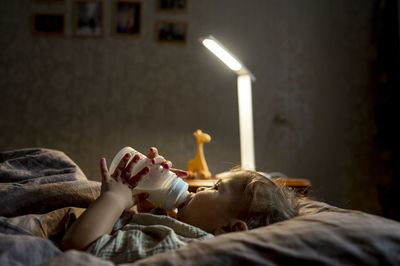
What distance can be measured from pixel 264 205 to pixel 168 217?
0.23m

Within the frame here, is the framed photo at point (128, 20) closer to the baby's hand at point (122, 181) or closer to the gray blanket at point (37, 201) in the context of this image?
the gray blanket at point (37, 201)

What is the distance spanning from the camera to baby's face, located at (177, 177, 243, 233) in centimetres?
82

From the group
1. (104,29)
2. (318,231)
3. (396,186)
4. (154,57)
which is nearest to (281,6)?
(154,57)

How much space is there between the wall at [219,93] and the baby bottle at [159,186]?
1472 millimetres

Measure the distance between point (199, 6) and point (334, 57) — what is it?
1.03m

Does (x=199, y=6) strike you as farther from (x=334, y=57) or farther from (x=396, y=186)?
(x=396, y=186)

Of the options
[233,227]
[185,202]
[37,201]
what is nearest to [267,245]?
[233,227]

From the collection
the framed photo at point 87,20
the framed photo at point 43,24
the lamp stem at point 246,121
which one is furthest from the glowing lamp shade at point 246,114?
the framed photo at point 43,24

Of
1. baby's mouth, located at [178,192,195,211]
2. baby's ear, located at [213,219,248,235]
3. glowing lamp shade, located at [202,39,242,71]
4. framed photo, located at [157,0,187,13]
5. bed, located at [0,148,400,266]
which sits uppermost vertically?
framed photo, located at [157,0,187,13]

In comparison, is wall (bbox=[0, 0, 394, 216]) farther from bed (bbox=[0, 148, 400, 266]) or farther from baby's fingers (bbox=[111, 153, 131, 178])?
bed (bbox=[0, 148, 400, 266])

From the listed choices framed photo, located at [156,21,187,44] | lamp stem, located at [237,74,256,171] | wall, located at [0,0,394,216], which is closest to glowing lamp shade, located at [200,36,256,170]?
lamp stem, located at [237,74,256,171]

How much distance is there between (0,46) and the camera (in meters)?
2.38

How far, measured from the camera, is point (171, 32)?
241 centimetres

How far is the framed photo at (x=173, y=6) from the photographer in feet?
7.92
